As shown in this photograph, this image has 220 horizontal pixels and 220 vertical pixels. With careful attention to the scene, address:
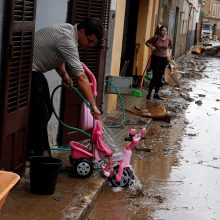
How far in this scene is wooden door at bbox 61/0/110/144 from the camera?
8305mm

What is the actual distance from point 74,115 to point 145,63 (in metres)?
9.28

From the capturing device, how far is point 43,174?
235 inches

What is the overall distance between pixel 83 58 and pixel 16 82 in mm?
2908

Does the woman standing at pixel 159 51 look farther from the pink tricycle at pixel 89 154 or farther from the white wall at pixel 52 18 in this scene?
the pink tricycle at pixel 89 154

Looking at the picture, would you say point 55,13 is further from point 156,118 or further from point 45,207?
point 156,118

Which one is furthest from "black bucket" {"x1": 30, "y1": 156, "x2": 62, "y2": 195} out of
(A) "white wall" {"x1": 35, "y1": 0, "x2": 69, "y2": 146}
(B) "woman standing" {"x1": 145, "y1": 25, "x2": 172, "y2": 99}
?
(B) "woman standing" {"x1": 145, "y1": 25, "x2": 172, "y2": 99}

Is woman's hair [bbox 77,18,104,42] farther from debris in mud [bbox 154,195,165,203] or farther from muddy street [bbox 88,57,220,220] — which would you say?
debris in mud [bbox 154,195,165,203]

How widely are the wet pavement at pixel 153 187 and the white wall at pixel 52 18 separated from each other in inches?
17.2

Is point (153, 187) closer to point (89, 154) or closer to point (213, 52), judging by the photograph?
point (89, 154)

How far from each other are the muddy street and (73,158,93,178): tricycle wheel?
32 cm

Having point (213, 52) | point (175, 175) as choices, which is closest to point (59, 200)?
point (175, 175)

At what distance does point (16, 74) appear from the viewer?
5930mm

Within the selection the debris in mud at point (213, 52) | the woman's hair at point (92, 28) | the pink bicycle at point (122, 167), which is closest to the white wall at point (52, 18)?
the woman's hair at point (92, 28)

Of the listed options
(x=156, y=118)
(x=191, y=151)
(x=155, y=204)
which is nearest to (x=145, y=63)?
(x=156, y=118)
